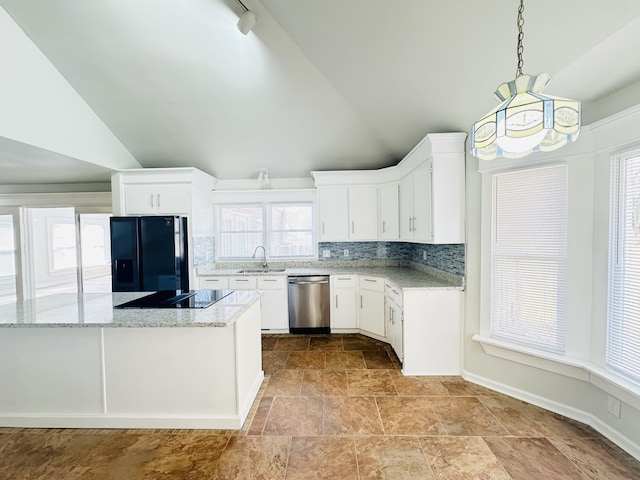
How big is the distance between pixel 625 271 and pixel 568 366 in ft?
2.74

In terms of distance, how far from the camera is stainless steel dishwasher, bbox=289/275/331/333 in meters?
4.09

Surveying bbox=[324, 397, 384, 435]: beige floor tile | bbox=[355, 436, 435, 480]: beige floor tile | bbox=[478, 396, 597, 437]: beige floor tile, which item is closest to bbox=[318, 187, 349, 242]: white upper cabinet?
bbox=[324, 397, 384, 435]: beige floor tile

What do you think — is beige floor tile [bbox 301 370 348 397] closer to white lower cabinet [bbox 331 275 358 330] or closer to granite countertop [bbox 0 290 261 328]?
granite countertop [bbox 0 290 261 328]

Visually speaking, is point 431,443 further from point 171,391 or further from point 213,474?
point 171,391

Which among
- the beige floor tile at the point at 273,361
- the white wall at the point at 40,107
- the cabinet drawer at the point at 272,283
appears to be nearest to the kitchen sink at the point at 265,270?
the cabinet drawer at the point at 272,283

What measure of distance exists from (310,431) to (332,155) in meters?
3.36

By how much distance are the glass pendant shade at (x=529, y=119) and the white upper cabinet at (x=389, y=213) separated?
9.20ft

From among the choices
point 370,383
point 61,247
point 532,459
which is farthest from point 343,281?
point 61,247

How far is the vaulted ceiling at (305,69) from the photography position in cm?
176

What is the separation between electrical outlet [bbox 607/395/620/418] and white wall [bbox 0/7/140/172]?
17.0ft

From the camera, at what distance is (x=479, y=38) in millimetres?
1873

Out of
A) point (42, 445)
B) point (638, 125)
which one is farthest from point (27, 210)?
point (638, 125)

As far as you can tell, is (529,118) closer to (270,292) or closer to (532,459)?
(532,459)

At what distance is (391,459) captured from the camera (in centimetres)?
183
